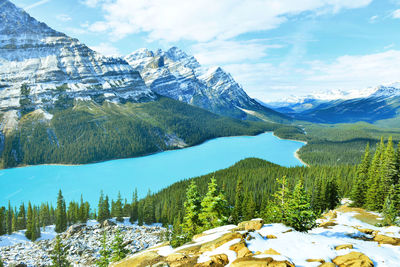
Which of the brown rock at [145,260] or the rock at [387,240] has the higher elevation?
the rock at [387,240]

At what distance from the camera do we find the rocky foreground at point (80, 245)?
48759 mm

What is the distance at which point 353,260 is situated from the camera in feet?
42.4

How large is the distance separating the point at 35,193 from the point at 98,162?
7318 cm

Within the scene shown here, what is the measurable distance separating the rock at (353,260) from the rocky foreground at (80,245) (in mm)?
46565

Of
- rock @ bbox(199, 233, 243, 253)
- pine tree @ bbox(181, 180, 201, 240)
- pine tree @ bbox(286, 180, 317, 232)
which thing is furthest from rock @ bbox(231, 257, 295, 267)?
pine tree @ bbox(181, 180, 201, 240)

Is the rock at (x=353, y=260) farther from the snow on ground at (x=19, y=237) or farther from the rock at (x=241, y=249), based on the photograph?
the snow on ground at (x=19, y=237)

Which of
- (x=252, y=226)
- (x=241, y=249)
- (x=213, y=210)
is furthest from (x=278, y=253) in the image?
(x=213, y=210)

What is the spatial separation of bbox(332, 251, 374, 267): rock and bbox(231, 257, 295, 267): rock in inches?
132

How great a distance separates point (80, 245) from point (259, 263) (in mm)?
57584

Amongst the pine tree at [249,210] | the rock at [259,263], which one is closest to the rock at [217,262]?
the rock at [259,263]

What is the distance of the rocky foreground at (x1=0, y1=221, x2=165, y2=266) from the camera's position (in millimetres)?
48759

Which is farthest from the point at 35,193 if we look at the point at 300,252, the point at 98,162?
the point at 300,252

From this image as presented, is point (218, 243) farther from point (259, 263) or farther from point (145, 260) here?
point (145, 260)

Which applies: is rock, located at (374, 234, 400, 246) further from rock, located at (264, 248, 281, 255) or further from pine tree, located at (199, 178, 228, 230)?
pine tree, located at (199, 178, 228, 230)
